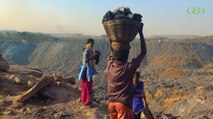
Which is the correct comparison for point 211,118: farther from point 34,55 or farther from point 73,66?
point 34,55

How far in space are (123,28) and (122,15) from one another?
15 cm

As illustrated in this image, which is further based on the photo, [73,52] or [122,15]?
[73,52]

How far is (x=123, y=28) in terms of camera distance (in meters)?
4.12

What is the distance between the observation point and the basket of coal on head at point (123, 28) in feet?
13.5

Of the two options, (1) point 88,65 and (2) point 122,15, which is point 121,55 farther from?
(1) point 88,65

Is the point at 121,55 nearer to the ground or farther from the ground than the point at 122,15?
nearer to the ground

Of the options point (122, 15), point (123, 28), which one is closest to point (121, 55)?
point (123, 28)

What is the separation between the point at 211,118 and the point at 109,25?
723 centimetres

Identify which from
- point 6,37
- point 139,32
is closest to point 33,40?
point 6,37

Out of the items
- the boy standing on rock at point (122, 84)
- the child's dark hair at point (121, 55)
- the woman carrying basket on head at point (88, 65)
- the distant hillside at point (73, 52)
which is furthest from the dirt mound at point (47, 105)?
the distant hillside at point (73, 52)

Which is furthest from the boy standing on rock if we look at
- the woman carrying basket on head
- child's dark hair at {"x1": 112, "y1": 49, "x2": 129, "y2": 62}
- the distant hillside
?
the distant hillside

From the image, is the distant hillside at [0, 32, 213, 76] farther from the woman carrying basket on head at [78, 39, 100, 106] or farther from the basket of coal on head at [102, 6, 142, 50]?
the basket of coal on head at [102, 6, 142, 50]

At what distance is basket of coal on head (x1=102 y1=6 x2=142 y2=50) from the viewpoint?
4.12 m

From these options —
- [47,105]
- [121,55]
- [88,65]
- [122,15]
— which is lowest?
[47,105]
